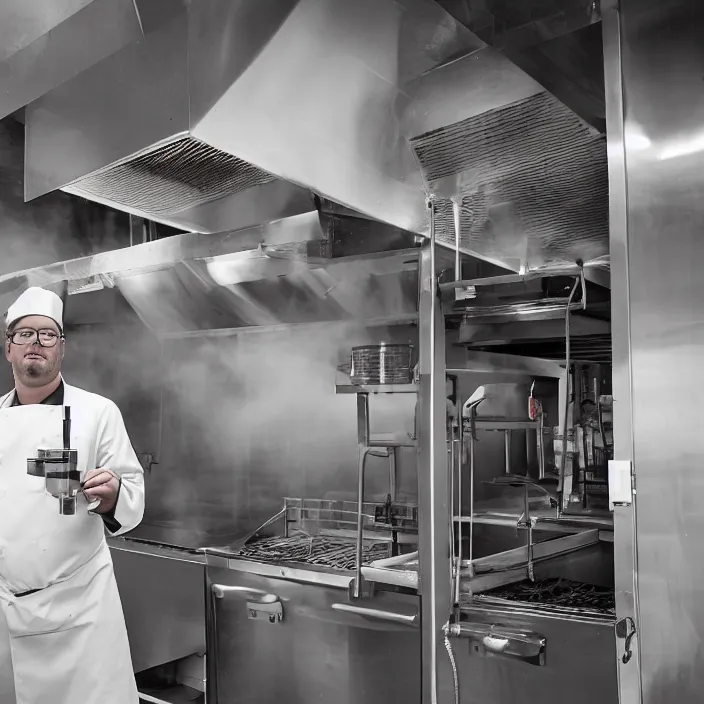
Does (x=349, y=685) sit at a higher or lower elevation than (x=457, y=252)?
lower

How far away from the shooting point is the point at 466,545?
206 centimetres

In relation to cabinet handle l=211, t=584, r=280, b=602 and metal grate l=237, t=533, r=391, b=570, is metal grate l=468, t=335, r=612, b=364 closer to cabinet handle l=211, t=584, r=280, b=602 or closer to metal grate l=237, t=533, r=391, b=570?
metal grate l=237, t=533, r=391, b=570

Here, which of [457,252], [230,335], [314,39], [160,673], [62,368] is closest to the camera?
[314,39]

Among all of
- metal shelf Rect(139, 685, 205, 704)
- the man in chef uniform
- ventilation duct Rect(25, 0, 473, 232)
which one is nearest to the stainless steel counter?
metal shelf Rect(139, 685, 205, 704)

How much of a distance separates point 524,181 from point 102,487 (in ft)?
4.06

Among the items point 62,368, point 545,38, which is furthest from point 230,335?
point 545,38

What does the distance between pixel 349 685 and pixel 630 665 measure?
1021 mm

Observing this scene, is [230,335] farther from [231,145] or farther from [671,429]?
[671,429]

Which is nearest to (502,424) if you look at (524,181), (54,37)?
(524,181)

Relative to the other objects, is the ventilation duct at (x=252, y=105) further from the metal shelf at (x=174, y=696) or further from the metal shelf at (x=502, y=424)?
the metal shelf at (x=174, y=696)

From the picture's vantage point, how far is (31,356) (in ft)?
5.60

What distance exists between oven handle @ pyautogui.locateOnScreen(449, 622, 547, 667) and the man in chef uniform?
86cm

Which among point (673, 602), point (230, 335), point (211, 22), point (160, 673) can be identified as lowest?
point (160, 673)

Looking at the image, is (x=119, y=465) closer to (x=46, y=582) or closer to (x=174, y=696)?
(x=46, y=582)
